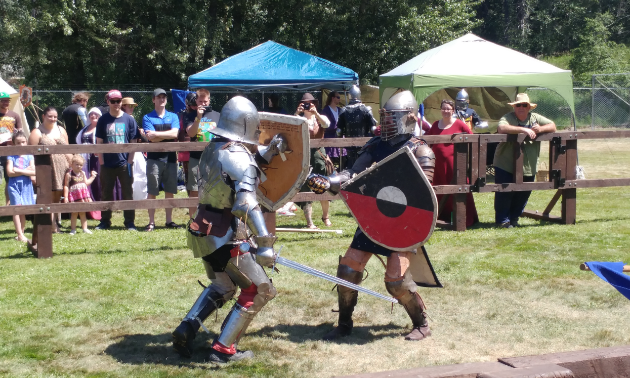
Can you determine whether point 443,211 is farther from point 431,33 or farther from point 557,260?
point 431,33

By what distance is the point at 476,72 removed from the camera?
1291 centimetres

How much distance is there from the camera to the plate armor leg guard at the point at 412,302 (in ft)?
15.3

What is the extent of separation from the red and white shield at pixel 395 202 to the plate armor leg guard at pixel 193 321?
1.05 metres

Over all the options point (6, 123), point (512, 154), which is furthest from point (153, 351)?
point (6, 123)

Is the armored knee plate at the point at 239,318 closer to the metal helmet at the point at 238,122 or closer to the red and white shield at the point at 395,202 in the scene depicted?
the red and white shield at the point at 395,202

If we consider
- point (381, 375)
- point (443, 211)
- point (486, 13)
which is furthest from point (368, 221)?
point (486, 13)

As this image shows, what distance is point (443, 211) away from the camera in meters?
9.08

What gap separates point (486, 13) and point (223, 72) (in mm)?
31811

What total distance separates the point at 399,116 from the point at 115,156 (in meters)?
5.22

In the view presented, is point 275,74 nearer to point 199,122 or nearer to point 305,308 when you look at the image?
point 199,122

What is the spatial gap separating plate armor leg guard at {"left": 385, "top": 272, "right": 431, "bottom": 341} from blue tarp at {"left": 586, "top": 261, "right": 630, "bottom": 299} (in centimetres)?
112

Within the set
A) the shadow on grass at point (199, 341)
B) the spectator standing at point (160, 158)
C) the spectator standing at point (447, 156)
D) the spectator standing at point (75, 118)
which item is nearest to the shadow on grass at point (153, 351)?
the shadow on grass at point (199, 341)

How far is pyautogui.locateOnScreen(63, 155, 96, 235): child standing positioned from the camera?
8.76 metres

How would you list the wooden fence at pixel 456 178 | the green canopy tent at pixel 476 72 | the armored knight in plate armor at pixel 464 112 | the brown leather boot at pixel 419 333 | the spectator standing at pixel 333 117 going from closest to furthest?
1. the brown leather boot at pixel 419 333
2. the wooden fence at pixel 456 178
3. the spectator standing at pixel 333 117
4. the armored knight in plate armor at pixel 464 112
5. the green canopy tent at pixel 476 72
